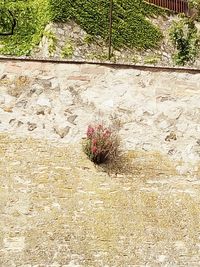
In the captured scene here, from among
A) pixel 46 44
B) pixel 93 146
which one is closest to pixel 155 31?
pixel 46 44

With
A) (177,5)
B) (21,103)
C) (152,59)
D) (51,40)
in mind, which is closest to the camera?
(21,103)

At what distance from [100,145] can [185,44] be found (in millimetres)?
5352

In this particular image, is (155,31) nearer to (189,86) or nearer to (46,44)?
(46,44)

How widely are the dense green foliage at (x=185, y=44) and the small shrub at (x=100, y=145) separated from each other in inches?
178

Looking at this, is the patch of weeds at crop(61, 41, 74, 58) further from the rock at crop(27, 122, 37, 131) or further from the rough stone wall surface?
the rock at crop(27, 122, 37, 131)

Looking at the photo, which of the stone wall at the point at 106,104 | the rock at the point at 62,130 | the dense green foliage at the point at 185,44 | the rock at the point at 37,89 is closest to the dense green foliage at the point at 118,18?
the dense green foliage at the point at 185,44

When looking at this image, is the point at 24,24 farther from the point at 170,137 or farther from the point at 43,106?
the point at 170,137

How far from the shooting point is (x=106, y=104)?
28.3 ft

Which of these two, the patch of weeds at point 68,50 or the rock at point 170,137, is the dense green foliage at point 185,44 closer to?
the patch of weeds at point 68,50

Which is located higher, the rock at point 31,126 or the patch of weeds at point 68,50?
the rock at point 31,126

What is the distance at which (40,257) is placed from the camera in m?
6.68

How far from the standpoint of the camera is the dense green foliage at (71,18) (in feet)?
44.2

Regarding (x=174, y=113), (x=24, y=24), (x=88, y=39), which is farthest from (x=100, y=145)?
(x=24, y=24)

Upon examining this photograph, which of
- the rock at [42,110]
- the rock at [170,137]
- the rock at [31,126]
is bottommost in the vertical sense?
the rock at [170,137]
